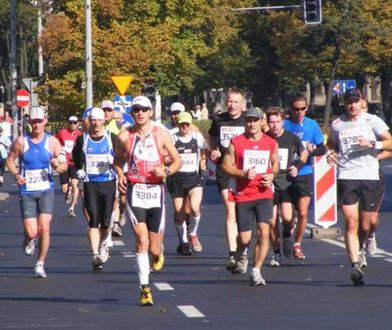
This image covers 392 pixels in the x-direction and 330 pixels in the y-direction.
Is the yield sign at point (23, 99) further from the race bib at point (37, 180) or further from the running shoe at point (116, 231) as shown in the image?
the race bib at point (37, 180)

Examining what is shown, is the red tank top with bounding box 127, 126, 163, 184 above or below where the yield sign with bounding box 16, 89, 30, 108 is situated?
below

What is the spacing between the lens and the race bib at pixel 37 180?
16.1m

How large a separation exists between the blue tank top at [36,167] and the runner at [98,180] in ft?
3.65

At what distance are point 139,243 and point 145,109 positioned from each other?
3.99ft

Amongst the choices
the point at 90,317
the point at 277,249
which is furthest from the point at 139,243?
the point at 277,249

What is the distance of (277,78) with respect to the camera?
95188 millimetres

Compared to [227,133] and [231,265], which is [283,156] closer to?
[227,133]

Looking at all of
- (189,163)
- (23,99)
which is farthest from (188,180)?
(23,99)

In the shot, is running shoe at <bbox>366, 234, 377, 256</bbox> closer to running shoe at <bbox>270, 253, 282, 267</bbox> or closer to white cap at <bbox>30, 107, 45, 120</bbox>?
running shoe at <bbox>270, 253, 282, 267</bbox>

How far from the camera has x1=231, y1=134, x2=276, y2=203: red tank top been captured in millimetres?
14812

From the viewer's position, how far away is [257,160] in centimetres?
1482

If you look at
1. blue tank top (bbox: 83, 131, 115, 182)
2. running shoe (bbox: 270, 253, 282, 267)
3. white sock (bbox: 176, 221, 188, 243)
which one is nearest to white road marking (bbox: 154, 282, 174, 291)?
running shoe (bbox: 270, 253, 282, 267)

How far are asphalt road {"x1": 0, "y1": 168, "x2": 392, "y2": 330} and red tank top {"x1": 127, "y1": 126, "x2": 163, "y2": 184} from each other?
111 cm

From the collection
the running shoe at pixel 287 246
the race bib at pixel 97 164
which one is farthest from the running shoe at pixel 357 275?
the race bib at pixel 97 164
